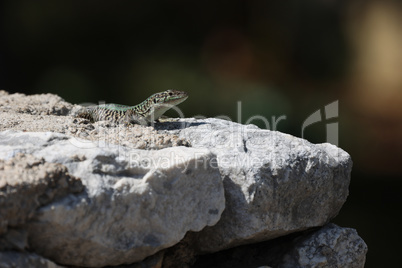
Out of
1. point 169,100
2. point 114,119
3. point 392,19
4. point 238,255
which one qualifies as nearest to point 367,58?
point 392,19

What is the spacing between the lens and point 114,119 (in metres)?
3.43

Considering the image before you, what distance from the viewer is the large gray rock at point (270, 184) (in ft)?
7.05

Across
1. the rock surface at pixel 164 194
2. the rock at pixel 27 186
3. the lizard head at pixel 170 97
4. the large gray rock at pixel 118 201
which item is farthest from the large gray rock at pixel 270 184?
the lizard head at pixel 170 97

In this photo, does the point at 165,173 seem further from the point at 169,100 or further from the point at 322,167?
the point at 169,100

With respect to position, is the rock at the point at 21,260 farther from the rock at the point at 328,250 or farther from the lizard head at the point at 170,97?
the lizard head at the point at 170,97

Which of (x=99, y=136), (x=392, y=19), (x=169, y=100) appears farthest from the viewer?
(x=392, y=19)

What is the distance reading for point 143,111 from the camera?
11.3 feet

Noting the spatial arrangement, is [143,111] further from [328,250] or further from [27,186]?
[27,186]

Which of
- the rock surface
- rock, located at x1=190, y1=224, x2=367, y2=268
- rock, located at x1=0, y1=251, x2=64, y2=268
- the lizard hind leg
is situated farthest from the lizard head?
rock, located at x1=0, y1=251, x2=64, y2=268

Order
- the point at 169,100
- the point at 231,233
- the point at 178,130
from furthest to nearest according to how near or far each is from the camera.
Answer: the point at 169,100 < the point at 178,130 < the point at 231,233

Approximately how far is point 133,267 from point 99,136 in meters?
0.61

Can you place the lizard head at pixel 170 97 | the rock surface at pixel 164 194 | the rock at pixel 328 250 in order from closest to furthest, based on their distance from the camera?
the rock surface at pixel 164 194 < the rock at pixel 328 250 < the lizard head at pixel 170 97

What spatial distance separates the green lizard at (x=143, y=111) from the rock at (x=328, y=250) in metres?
1.32

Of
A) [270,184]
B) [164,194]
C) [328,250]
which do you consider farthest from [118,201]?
[328,250]
